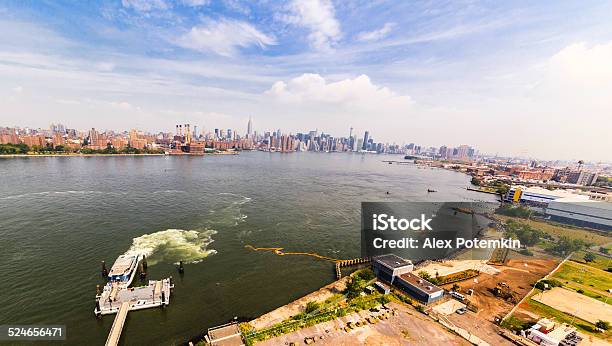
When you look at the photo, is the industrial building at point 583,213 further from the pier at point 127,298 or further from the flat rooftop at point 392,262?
the pier at point 127,298

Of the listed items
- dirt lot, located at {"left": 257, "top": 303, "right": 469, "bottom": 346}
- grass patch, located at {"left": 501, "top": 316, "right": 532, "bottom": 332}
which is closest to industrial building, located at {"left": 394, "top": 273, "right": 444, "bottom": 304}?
dirt lot, located at {"left": 257, "top": 303, "right": 469, "bottom": 346}

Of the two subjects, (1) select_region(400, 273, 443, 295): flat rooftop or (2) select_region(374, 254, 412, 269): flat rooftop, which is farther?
(2) select_region(374, 254, 412, 269): flat rooftop

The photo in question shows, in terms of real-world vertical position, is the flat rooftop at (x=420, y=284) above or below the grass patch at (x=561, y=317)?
above

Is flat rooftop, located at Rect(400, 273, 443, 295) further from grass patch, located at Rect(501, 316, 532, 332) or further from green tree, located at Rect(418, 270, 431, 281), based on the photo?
grass patch, located at Rect(501, 316, 532, 332)

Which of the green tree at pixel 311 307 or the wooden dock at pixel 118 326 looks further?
the green tree at pixel 311 307

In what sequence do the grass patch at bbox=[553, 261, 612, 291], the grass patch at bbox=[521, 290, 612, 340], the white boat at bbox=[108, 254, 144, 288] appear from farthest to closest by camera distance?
1. the grass patch at bbox=[553, 261, 612, 291]
2. the white boat at bbox=[108, 254, 144, 288]
3. the grass patch at bbox=[521, 290, 612, 340]

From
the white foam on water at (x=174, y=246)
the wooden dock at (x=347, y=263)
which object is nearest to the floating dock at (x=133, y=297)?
the white foam on water at (x=174, y=246)

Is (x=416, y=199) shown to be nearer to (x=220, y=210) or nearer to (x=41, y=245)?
(x=220, y=210)
